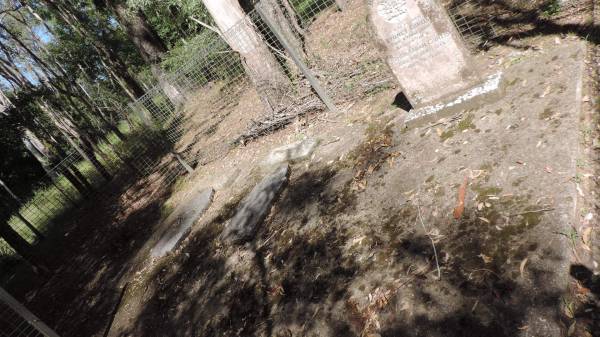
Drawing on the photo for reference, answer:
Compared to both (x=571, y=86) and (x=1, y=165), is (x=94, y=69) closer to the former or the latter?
(x=1, y=165)

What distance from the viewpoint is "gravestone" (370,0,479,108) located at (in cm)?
394

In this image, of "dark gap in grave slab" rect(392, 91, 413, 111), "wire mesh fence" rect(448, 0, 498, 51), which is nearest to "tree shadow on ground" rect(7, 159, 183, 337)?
"dark gap in grave slab" rect(392, 91, 413, 111)

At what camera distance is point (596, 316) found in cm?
188

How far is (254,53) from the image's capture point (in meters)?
7.15

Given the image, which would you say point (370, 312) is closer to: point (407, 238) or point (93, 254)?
point (407, 238)

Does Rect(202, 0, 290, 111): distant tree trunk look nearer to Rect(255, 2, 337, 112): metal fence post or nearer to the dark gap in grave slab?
Rect(255, 2, 337, 112): metal fence post

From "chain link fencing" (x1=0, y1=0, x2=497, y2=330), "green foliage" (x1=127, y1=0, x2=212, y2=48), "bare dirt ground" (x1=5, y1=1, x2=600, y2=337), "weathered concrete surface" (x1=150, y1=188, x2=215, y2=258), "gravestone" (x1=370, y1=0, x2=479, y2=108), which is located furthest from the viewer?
"green foliage" (x1=127, y1=0, x2=212, y2=48)

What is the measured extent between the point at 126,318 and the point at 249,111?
5310mm

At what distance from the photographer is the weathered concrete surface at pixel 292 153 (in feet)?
17.9

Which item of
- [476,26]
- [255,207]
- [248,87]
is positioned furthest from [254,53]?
[476,26]

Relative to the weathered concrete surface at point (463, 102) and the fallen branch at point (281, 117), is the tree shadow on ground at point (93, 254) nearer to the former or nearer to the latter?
the fallen branch at point (281, 117)

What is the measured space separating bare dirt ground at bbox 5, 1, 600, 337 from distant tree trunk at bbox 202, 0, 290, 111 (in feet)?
4.59

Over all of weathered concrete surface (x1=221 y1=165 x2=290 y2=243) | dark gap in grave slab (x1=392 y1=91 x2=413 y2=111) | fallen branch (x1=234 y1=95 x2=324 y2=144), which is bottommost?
dark gap in grave slab (x1=392 y1=91 x2=413 y2=111)

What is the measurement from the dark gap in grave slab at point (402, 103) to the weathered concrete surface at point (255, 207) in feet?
5.47
